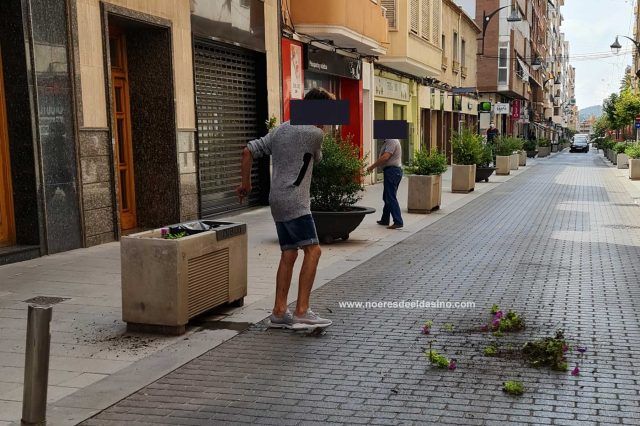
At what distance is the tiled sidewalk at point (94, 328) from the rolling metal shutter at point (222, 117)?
123 inches

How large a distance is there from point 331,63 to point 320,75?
47 cm

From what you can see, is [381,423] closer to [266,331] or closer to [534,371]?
[534,371]

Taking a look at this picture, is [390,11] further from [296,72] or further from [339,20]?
[296,72]

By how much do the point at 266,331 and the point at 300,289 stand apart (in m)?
0.43

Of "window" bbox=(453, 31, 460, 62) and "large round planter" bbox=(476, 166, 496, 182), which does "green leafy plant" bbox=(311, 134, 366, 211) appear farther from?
"window" bbox=(453, 31, 460, 62)

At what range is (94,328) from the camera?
18.6 feet

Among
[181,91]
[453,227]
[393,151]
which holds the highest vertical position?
[181,91]

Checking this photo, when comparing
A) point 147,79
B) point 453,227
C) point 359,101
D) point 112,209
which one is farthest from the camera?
point 359,101

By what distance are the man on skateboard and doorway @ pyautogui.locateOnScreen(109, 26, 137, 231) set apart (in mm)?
6051

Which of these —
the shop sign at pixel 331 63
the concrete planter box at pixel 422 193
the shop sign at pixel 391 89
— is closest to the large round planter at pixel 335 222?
the concrete planter box at pixel 422 193

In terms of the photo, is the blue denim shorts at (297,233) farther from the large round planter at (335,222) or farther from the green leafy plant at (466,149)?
the green leafy plant at (466,149)

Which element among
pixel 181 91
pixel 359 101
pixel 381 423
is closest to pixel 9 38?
pixel 181 91

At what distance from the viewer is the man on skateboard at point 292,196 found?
5.45m

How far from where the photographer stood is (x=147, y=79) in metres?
11.4
